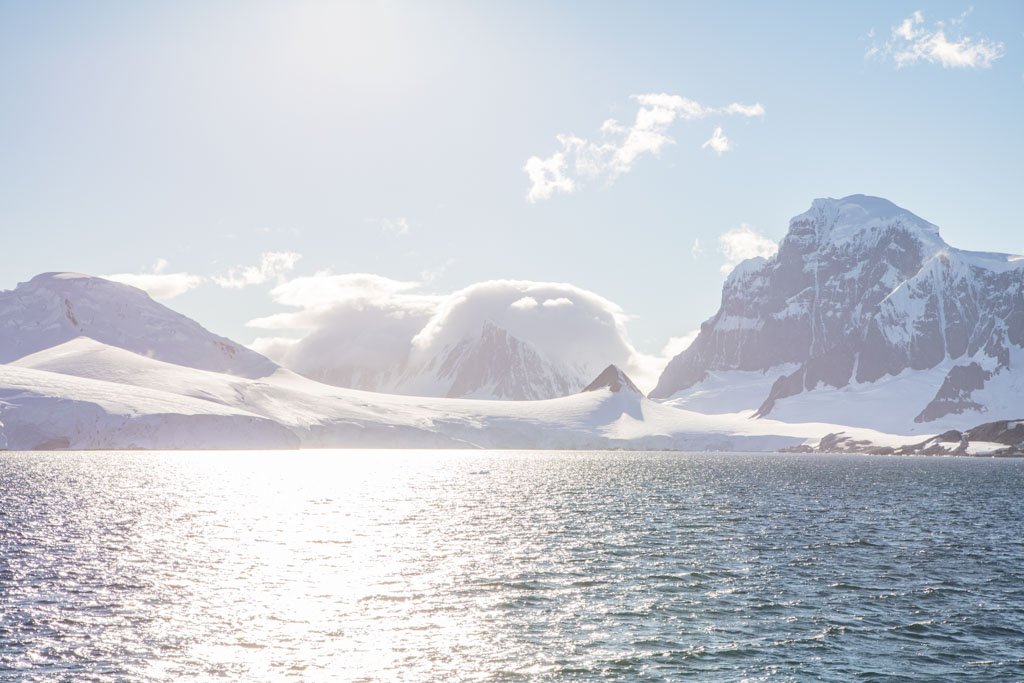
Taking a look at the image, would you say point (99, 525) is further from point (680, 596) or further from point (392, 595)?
point (680, 596)

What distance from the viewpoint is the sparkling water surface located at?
1351 inches

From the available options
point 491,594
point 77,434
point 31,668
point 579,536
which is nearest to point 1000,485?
point 579,536

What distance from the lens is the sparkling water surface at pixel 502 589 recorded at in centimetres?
3431

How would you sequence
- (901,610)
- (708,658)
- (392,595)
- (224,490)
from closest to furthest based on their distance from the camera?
(708,658) < (901,610) < (392,595) < (224,490)

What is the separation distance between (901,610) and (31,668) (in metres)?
41.7

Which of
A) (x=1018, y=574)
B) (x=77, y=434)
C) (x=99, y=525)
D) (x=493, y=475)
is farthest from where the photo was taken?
(x=77, y=434)

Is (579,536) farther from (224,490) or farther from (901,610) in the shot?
(224,490)

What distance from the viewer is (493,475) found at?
157 m

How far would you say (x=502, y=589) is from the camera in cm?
4903

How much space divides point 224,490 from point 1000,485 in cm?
12432

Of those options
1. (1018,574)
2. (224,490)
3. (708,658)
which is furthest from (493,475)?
(708,658)

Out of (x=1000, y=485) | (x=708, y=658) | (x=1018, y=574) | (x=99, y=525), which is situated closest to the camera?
(x=708, y=658)

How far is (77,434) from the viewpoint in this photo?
640 feet

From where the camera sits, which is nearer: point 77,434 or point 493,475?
point 493,475
